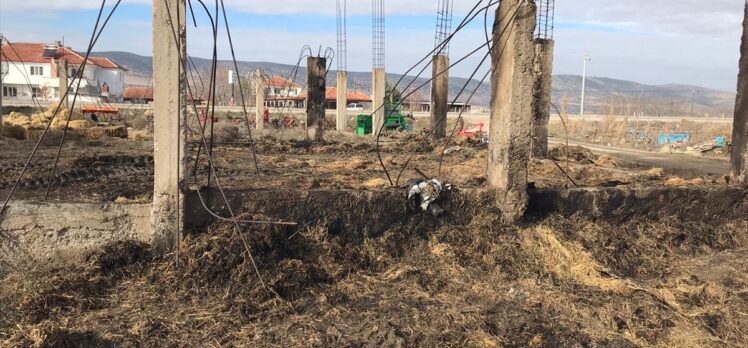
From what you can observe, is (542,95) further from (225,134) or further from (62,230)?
(62,230)

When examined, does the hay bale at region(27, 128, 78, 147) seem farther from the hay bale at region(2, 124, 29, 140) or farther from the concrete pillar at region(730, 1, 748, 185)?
the concrete pillar at region(730, 1, 748, 185)

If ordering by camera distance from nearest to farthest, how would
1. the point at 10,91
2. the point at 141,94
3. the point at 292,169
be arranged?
1. the point at 292,169
2. the point at 141,94
3. the point at 10,91

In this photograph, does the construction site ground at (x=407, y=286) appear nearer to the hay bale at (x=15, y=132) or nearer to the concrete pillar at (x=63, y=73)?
the hay bale at (x=15, y=132)

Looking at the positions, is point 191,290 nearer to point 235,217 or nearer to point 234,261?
point 234,261

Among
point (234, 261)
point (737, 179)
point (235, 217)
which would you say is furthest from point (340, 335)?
point (737, 179)

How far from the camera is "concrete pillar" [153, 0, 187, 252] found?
15.1 feet

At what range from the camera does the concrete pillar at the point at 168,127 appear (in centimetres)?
461

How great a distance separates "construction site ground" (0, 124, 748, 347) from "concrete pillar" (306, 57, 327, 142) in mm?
10412

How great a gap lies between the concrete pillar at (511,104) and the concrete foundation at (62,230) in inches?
126

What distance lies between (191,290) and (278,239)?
0.83m

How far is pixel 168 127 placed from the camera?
15.3 feet

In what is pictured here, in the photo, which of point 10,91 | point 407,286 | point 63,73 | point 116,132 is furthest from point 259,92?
point 10,91

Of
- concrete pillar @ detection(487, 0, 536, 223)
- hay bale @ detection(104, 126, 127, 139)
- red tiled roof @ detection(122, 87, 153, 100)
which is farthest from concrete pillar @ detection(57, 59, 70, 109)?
concrete pillar @ detection(487, 0, 536, 223)

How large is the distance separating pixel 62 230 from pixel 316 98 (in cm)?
1243
